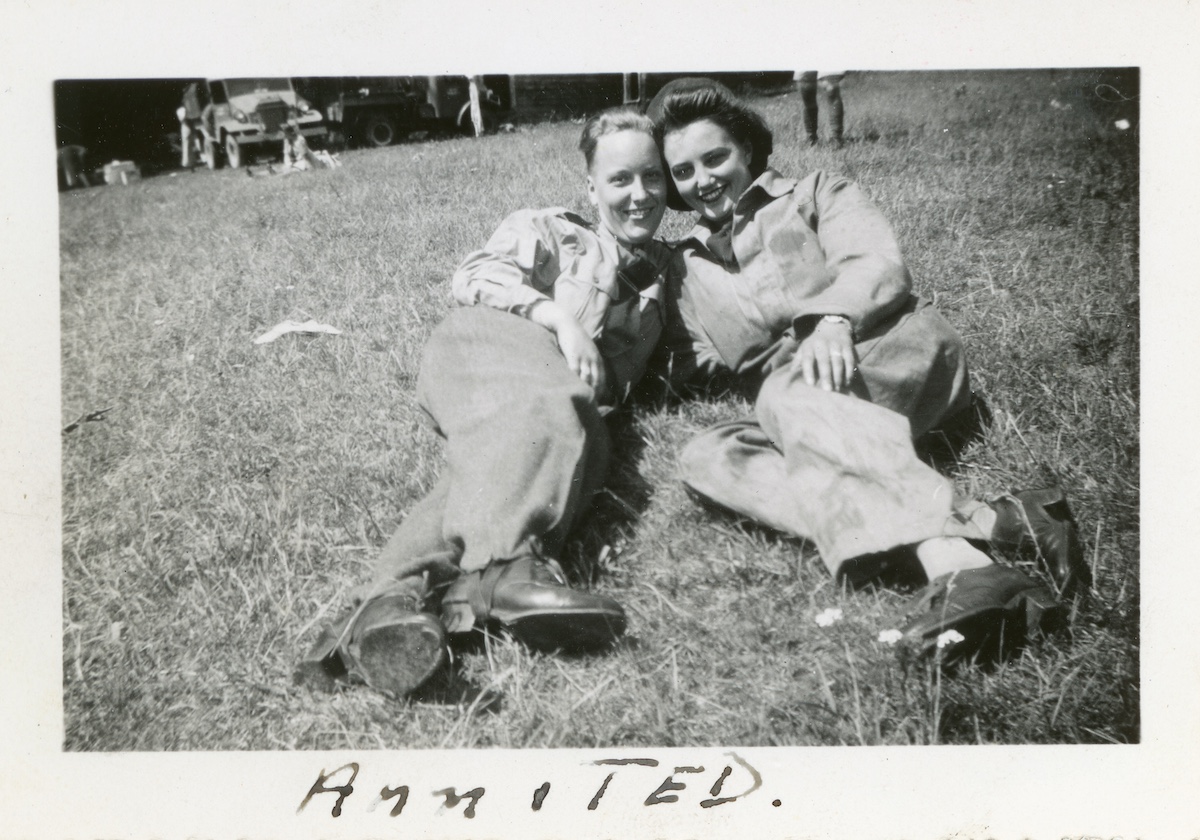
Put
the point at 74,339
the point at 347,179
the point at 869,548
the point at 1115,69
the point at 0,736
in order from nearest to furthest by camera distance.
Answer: the point at 869,548
the point at 0,736
the point at 1115,69
the point at 74,339
the point at 347,179

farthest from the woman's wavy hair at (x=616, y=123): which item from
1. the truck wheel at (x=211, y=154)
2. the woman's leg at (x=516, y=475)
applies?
the truck wheel at (x=211, y=154)

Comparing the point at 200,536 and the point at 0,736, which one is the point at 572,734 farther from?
the point at 0,736

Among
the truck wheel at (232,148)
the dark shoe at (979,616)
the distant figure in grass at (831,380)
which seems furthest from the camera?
the truck wheel at (232,148)

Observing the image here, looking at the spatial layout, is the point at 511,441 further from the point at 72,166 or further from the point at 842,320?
the point at 72,166

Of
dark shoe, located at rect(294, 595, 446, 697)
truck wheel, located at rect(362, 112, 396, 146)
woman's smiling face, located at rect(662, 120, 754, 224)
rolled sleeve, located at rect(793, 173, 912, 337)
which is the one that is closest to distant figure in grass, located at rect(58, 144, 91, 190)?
truck wheel, located at rect(362, 112, 396, 146)

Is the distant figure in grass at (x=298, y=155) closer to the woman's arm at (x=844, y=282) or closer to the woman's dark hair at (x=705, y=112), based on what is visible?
the woman's dark hair at (x=705, y=112)

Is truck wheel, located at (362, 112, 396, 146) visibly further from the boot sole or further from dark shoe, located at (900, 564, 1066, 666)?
dark shoe, located at (900, 564, 1066, 666)

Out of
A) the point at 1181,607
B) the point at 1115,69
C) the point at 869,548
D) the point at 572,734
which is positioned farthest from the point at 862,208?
the point at 572,734
